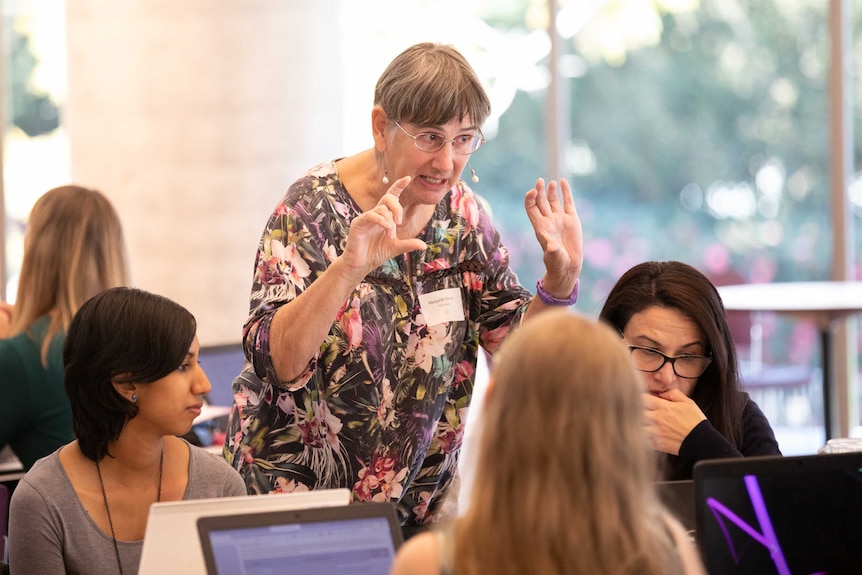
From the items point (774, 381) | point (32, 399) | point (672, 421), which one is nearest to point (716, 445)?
point (672, 421)

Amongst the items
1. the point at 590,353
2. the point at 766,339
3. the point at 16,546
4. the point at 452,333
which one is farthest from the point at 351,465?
the point at 766,339

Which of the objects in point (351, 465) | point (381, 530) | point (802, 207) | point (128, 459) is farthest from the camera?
point (802, 207)

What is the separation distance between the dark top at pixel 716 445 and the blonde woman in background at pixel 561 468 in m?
0.95

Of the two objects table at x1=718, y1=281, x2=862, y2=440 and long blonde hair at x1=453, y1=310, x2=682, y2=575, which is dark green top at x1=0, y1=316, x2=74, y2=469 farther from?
table at x1=718, y1=281, x2=862, y2=440

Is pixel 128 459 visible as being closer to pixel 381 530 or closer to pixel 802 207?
pixel 381 530

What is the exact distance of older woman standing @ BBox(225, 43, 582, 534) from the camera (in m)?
2.36


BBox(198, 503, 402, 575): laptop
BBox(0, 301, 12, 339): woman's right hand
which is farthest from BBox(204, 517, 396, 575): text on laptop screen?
BBox(0, 301, 12, 339): woman's right hand

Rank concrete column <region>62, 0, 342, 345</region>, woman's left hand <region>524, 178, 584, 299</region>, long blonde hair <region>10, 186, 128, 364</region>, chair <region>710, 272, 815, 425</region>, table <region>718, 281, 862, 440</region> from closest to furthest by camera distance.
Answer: woman's left hand <region>524, 178, 584, 299</region> < long blonde hair <region>10, 186, 128, 364</region> < table <region>718, 281, 862, 440</region> < concrete column <region>62, 0, 342, 345</region> < chair <region>710, 272, 815, 425</region>

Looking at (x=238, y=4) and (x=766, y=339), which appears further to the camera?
(x=766, y=339)

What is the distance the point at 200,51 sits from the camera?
5184 millimetres

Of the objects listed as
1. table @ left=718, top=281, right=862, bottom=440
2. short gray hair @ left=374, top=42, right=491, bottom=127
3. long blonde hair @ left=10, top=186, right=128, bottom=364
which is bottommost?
table @ left=718, top=281, right=862, bottom=440

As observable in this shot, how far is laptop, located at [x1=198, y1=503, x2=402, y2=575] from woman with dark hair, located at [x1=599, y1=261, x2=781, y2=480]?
90 cm

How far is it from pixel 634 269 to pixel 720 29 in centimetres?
418

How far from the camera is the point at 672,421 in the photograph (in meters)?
2.32
